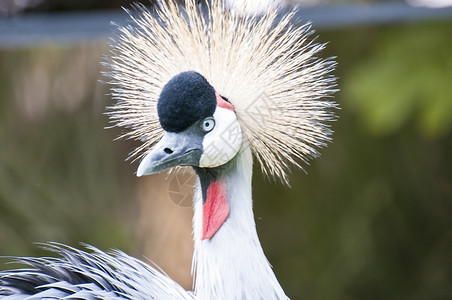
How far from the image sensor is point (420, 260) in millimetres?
3574

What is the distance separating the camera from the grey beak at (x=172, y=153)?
4.25 ft

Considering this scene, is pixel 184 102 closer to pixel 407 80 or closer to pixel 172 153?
pixel 172 153

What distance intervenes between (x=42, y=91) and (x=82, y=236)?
2.37 ft

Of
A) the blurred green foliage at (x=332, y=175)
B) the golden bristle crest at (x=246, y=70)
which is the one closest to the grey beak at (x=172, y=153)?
the golden bristle crest at (x=246, y=70)

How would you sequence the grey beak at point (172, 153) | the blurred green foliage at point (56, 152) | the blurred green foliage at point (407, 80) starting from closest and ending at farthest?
the grey beak at point (172, 153) → the blurred green foliage at point (407, 80) → the blurred green foliage at point (56, 152)

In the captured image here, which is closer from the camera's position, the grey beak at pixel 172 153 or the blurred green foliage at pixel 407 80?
the grey beak at pixel 172 153

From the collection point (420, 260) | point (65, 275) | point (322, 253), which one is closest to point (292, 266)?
point (322, 253)

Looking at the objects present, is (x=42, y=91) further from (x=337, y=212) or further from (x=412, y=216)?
(x=412, y=216)

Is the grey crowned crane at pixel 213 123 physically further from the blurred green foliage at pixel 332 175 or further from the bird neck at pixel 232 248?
the blurred green foliage at pixel 332 175

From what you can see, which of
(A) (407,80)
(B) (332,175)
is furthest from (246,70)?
(B) (332,175)

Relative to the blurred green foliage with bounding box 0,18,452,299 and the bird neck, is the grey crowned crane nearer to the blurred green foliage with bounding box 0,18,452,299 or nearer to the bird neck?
the bird neck

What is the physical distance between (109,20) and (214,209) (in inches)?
58.0

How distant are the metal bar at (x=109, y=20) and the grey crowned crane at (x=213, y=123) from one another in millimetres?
1155

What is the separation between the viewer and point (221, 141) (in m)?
1.38
